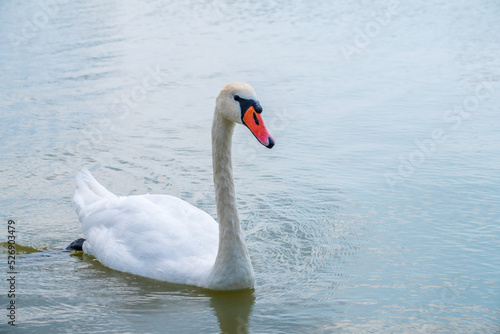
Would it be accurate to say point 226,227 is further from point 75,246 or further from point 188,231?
point 75,246

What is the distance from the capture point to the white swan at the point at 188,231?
18.2ft

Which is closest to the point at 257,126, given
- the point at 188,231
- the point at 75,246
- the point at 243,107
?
the point at 243,107

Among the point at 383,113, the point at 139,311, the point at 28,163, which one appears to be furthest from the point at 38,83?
the point at 139,311

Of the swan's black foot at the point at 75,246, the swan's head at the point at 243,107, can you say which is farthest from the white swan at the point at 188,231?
the swan's black foot at the point at 75,246

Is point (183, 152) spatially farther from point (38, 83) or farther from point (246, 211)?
point (38, 83)

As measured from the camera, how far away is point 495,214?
7.49 metres

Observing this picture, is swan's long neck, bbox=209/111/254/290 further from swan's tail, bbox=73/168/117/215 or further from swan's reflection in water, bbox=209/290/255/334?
swan's tail, bbox=73/168/117/215

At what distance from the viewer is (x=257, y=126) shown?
17.2 feet

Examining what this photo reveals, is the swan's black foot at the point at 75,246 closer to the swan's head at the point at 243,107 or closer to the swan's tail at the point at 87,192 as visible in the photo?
the swan's tail at the point at 87,192

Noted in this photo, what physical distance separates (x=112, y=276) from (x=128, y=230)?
0.41 m

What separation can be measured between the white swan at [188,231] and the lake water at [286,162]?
0.50ft

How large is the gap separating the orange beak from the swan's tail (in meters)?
2.48

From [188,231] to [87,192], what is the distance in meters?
1.60

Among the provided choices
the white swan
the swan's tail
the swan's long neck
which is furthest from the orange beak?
the swan's tail
